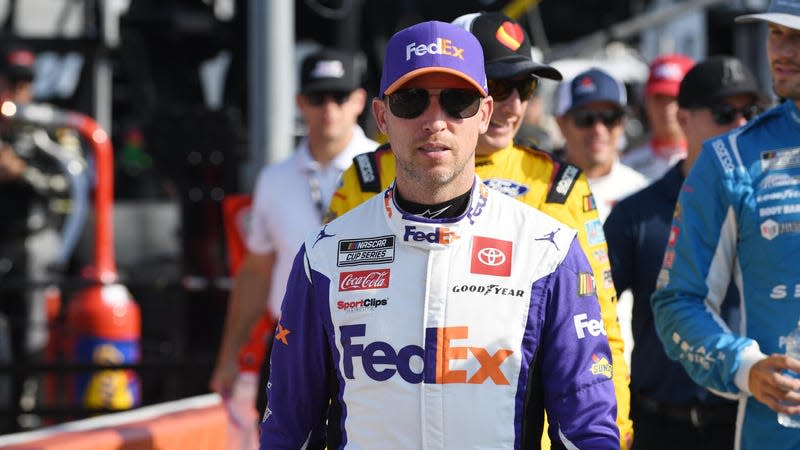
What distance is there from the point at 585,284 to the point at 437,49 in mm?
684

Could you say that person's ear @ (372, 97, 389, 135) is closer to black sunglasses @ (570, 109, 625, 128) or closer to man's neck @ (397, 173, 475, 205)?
man's neck @ (397, 173, 475, 205)

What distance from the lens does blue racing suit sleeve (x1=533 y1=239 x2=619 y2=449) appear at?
344 cm

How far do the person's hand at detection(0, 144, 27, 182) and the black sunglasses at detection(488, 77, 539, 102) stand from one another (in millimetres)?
6428

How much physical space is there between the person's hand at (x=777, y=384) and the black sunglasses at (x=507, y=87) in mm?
1258

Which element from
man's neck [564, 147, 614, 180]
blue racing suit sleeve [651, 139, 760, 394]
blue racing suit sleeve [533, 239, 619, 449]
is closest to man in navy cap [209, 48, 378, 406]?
man's neck [564, 147, 614, 180]

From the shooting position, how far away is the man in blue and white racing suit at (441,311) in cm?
342

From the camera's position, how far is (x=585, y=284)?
3568mm

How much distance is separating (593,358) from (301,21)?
858 centimetres

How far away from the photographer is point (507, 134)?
459cm

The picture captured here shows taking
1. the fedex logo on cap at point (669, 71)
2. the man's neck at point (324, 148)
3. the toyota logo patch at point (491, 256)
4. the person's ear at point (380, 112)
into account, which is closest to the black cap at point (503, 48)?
the person's ear at point (380, 112)

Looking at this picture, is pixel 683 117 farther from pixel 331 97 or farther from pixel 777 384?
pixel 777 384

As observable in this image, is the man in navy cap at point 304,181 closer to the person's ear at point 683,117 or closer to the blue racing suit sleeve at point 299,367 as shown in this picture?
the person's ear at point 683,117

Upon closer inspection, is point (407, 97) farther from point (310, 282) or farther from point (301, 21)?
point (301, 21)

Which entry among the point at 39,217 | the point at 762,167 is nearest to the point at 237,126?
the point at 39,217
